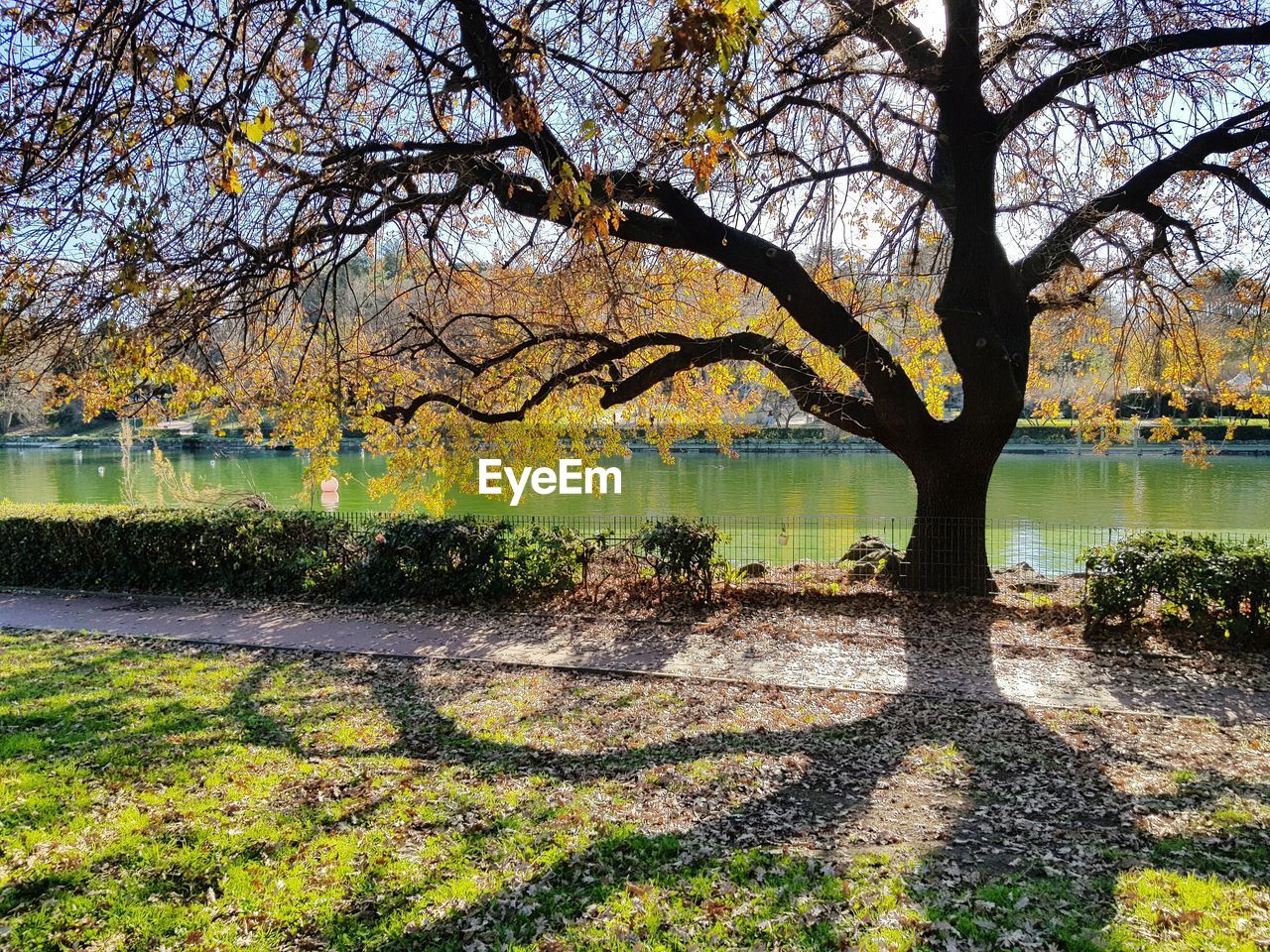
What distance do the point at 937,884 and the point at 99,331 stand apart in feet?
21.0

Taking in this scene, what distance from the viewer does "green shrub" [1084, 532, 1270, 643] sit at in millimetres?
7508

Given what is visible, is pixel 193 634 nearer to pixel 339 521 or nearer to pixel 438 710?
pixel 339 521

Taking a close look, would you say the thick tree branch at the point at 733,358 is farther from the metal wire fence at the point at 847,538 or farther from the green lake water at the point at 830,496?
the green lake water at the point at 830,496

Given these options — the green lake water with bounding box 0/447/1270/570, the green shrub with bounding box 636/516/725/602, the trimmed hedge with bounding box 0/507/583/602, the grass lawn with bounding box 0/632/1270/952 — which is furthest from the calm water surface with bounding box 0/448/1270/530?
the grass lawn with bounding box 0/632/1270/952

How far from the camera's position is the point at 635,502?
83.8ft

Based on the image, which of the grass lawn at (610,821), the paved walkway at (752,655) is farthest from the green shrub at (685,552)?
the grass lawn at (610,821)

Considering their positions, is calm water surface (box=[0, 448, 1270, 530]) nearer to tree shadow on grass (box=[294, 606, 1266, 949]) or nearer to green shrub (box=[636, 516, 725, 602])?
green shrub (box=[636, 516, 725, 602])

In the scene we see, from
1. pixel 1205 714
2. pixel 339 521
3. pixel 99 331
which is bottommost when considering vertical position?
pixel 1205 714

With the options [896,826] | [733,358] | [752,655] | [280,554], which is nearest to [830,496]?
[733,358]

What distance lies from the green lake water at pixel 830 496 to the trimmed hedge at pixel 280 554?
404 centimetres

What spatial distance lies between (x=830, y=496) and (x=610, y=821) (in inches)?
997

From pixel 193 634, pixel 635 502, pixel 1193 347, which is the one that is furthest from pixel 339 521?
pixel 635 502

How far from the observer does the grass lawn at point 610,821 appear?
3055 millimetres

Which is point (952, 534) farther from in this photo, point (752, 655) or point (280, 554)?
point (280, 554)
